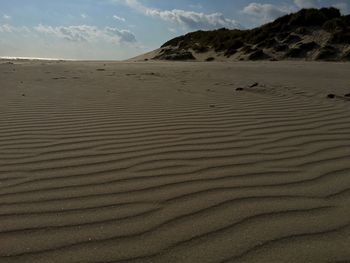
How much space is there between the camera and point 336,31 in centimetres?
1794

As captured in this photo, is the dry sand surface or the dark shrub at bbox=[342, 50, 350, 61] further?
the dark shrub at bbox=[342, 50, 350, 61]

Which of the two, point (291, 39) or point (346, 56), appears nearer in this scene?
point (346, 56)

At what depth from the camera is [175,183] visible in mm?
2934

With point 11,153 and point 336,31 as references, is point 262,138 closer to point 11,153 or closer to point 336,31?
point 11,153

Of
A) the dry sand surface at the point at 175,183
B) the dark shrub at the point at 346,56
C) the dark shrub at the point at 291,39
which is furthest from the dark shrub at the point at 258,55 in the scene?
the dry sand surface at the point at 175,183

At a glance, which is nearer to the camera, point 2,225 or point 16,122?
point 2,225

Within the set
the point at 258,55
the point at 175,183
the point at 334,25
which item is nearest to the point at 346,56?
the point at 334,25

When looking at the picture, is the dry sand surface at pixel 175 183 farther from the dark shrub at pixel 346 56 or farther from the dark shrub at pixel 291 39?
the dark shrub at pixel 291 39

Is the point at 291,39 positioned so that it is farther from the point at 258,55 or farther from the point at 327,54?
the point at 327,54

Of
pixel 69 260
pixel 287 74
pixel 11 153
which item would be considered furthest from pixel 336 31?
pixel 69 260

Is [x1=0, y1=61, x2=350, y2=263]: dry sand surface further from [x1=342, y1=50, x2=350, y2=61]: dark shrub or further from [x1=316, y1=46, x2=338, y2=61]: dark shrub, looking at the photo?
[x1=316, y1=46, x2=338, y2=61]: dark shrub

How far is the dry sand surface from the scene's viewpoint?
2.12 metres

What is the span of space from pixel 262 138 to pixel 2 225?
8.48ft

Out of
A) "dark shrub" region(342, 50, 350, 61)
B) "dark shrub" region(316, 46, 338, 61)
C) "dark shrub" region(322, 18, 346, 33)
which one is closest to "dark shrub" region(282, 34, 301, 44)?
"dark shrub" region(322, 18, 346, 33)
